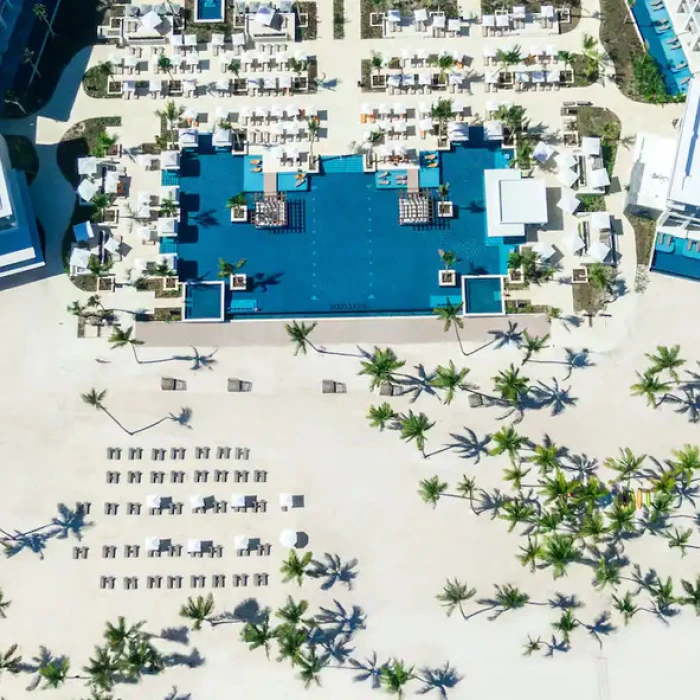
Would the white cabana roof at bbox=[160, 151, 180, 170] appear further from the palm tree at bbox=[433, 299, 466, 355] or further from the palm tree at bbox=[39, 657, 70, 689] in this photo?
the palm tree at bbox=[39, 657, 70, 689]

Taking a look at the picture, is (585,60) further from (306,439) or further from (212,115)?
(306,439)

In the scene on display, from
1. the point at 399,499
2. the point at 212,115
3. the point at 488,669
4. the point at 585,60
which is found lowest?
the point at 488,669

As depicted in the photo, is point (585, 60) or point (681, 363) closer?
point (681, 363)

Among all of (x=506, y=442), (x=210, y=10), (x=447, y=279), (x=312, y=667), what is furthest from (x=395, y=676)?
(x=210, y=10)

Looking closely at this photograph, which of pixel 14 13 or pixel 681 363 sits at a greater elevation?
pixel 14 13

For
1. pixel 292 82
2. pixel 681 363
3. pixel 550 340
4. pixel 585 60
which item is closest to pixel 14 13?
pixel 292 82

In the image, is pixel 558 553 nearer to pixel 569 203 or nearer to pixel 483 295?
pixel 483 295
